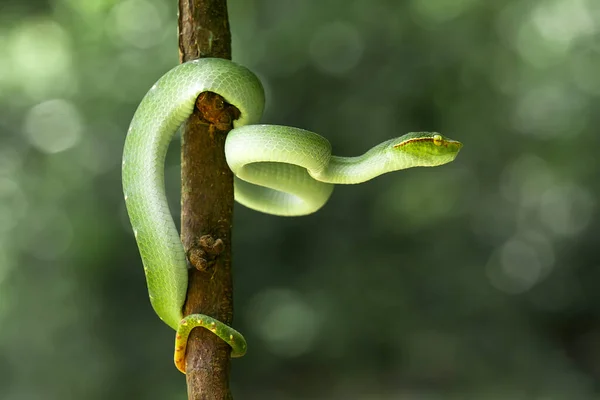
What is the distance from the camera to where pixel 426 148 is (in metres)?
1.36

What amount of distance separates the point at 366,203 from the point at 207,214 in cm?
624

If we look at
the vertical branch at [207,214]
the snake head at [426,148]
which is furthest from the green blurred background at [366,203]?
the snake head at [426,148]

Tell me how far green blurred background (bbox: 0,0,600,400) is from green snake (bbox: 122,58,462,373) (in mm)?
4936

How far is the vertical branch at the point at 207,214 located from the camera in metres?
1.17

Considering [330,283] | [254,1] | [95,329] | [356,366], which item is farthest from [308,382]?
[254,1]

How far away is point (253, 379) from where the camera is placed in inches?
286

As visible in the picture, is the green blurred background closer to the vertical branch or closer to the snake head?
the vertical branch

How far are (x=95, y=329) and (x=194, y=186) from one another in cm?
555

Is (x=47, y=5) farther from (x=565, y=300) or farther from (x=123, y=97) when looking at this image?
(x=565, y=300)

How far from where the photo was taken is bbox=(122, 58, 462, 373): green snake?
4.14ft

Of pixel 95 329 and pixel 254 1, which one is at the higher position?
pixel 254 1

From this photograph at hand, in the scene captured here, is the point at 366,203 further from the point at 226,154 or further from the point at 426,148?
the point at 226,154

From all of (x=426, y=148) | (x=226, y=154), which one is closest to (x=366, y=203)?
(x=426, y=148)

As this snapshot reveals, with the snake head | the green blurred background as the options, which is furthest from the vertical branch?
the green blurred background
